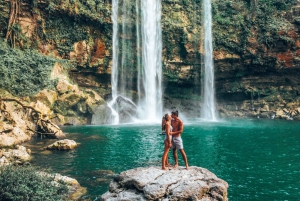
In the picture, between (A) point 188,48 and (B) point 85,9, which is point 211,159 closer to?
(A) point 188,48

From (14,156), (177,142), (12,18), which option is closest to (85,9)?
(12,18)

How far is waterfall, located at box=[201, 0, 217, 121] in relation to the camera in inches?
1421

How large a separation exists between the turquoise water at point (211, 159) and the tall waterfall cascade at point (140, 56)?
14.2 m

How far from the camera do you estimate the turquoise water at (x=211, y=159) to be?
988cm

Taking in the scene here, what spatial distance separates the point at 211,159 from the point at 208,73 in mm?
24791

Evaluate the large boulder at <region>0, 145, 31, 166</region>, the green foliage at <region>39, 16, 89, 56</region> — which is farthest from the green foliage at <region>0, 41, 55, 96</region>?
the large boulder at <region>0, 145, 31, 166</region>

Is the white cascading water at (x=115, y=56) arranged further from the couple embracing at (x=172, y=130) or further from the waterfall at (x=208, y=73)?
the couple embracing at (x=172, y=130)

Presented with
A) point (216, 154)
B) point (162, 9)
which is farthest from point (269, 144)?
point (162, 9)

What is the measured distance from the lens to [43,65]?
2744 cm

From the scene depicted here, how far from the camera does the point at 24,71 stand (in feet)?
84.5

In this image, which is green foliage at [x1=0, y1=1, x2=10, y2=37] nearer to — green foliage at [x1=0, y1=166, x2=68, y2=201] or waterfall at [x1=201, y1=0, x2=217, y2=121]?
waterfall at [x1=201, y1=0, x2=217, y2=121]

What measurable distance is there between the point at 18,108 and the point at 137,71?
17744mm

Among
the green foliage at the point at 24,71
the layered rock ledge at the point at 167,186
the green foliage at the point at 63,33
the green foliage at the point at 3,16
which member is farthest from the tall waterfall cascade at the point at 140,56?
the layered rock ledge at the point at 167,186

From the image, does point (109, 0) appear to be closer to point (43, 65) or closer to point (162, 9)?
point (162, 9)
